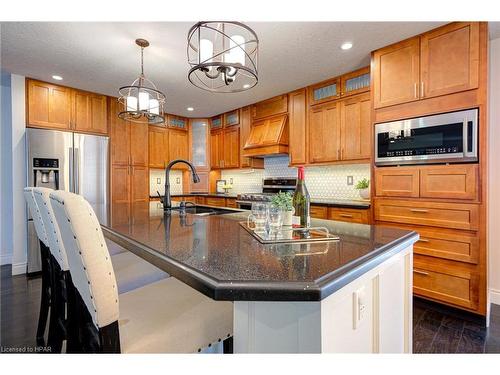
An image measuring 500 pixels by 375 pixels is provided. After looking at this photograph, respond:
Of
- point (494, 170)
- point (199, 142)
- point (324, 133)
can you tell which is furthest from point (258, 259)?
point (199, 142)

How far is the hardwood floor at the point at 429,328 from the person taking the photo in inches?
69.6

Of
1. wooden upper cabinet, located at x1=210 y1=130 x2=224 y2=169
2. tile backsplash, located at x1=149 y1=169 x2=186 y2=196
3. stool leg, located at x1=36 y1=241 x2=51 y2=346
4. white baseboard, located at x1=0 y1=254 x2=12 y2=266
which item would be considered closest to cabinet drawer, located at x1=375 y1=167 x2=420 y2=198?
stool leg, located at x1=36 y1=241 x2=51 y2=346

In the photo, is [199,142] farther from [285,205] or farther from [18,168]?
[285,205]

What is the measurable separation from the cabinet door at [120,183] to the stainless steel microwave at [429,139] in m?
3.70

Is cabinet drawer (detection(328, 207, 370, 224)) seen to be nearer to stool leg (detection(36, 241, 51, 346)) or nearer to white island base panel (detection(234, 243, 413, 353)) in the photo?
white island base panel (detection(234, 243, 413, 353))

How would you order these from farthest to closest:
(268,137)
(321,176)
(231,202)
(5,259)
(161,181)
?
(161,181) → (231,202) → (268,137) → (321,176) → (5,259)

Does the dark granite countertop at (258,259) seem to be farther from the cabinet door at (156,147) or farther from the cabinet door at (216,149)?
the cabinet door at (216,149)

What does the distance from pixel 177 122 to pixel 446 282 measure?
481 centimetres

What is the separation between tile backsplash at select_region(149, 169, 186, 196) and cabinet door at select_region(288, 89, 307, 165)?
2.68 m

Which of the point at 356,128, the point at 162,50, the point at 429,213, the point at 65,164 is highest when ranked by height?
the point at 162,50

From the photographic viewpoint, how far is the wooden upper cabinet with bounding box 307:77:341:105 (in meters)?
3.35

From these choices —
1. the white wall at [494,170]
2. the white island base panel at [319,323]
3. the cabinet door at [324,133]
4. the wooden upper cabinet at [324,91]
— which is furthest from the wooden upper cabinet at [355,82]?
the white island base panel at [319,323]

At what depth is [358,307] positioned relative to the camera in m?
0.77

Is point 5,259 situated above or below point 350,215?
below
